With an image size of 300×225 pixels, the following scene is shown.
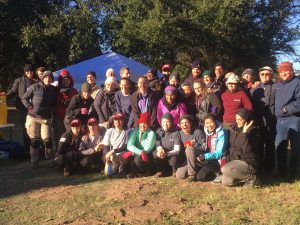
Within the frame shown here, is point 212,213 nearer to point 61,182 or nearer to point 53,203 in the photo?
point 53,203

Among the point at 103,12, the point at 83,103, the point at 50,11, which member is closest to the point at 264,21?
the point at 103,12

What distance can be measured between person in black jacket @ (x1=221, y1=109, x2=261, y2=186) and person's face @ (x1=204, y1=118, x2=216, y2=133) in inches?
16.2

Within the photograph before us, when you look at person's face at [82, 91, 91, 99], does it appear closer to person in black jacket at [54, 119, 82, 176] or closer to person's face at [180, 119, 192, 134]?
person in black jacket at [54, 119, 82, 176]

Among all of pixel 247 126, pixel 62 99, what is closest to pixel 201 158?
pixel 247 126

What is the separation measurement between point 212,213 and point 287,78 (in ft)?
8.51

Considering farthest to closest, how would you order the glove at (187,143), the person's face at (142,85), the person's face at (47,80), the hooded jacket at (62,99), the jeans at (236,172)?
1. the hooded jacket at (62,99)
2. the person's face at (47,80)
3. the person's face at (142,85)
4. the glove at (187,143)
5. the jeans at (236,172)

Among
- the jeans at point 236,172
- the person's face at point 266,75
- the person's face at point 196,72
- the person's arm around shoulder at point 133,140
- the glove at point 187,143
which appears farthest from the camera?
the person's face at point 196,72

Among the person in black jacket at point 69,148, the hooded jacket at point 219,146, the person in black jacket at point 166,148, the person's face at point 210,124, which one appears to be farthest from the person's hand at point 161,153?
the person in black jacket at point 69,148

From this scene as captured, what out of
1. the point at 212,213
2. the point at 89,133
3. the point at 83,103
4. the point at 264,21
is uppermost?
the point at 264,21

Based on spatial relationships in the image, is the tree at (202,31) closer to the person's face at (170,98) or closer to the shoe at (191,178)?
the person's face at (170,98)

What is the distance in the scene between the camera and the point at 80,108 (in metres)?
7.78

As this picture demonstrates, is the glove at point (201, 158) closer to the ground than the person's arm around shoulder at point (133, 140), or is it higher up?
closer to the ground

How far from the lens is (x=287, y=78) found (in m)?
6.46

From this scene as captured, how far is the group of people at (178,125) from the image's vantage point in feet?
21.0
